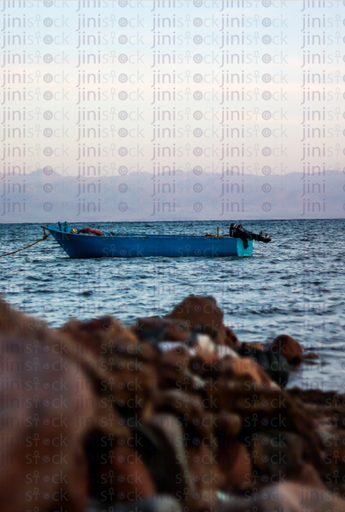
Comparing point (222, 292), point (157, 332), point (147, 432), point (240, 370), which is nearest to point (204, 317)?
point (157, 332)

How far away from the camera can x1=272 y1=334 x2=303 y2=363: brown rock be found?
670cm

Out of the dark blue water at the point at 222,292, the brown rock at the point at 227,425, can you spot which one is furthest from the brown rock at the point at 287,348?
the brown rock at the point at 227,425

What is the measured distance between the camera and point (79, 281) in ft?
56.0

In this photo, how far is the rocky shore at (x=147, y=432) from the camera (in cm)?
316

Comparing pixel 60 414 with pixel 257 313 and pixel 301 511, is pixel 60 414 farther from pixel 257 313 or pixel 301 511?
pixel 257 313

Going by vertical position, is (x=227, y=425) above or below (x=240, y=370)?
below

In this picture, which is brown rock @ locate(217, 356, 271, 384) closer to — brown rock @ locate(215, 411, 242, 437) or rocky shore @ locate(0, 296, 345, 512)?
rocky shore @ locate(0, 296, 345, 512)

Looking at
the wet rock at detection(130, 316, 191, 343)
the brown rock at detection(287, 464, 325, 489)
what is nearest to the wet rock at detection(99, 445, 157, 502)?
the brown rock at detection(287, 464, 325, 489)

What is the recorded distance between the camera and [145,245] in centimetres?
2345

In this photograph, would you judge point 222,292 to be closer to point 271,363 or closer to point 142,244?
point 271,363

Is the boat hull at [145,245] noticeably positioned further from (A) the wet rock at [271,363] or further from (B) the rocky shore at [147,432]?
(B) the rocky shore at [147,432]

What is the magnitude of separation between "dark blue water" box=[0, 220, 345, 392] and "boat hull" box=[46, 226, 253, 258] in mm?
419

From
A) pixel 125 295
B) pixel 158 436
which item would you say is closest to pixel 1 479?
pixel 158 436

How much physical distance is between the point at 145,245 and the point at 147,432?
19.9m
